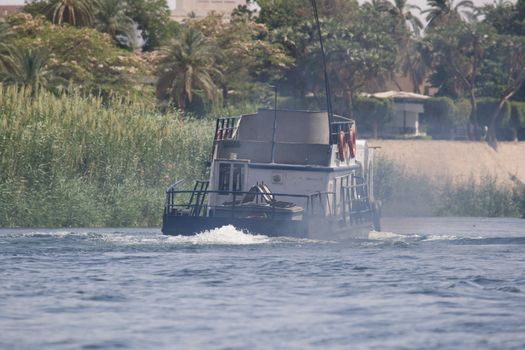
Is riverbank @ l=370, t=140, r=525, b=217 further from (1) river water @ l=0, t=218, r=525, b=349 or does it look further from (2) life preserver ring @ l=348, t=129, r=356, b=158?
(1) river water @ l=0, t=218, r=525, b=349

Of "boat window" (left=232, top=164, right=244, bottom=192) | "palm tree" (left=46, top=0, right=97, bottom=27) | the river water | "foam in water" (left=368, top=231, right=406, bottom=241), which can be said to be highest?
"palm tree" (left=46, top=0, right=97, bottom=27)

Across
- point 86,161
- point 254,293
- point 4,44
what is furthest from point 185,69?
point 254,293

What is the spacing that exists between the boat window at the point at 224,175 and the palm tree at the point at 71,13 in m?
62.2

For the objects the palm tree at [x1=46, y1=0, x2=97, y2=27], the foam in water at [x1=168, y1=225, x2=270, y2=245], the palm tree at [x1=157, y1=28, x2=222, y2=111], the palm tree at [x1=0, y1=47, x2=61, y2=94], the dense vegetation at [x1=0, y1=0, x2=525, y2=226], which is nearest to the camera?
the foam in water at [x1=168, y1=225, x2=270, y2=245]

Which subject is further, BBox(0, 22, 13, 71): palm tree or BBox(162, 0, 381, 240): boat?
BBox(0, 22, 13, 71): palm tree

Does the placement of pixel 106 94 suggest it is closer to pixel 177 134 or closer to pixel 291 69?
pixel 291 69

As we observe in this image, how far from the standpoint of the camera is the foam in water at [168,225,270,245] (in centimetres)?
3794

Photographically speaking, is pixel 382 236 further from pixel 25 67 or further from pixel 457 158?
pixel 457 158

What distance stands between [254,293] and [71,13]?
251 ft

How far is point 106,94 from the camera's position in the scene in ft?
288

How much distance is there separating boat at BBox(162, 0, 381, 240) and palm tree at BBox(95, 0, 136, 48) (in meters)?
66.6

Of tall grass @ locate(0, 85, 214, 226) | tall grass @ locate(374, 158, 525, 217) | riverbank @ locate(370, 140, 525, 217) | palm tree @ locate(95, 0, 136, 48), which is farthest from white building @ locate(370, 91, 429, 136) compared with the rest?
tall grass @ locate(0, 85, 214, 226)

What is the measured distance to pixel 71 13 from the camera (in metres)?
102

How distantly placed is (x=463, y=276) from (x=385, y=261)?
3.57 m
